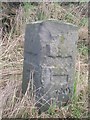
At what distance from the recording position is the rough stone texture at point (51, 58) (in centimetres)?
316

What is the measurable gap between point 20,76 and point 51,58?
869 millimetres

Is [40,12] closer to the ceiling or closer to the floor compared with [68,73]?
closer to the ceiling

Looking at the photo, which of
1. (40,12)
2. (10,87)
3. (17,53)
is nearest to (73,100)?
(10,87)

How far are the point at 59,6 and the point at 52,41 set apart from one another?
8.78ft

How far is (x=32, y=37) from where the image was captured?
326cm

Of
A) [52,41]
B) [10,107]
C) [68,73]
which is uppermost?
[52,41]

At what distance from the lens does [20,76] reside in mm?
3975

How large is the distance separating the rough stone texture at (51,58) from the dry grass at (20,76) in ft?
0.40

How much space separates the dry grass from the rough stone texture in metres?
0.12

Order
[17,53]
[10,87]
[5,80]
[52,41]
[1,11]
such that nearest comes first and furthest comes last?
1. [52,41]
2. [10,87]
3. [5,80]
4. [17,53]
5. [1,11]

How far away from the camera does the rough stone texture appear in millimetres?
3158

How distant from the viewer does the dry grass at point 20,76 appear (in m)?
3.18

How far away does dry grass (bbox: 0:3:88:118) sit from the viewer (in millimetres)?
3184

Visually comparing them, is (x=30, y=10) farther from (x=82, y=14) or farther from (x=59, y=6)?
(x=82, y=14)
